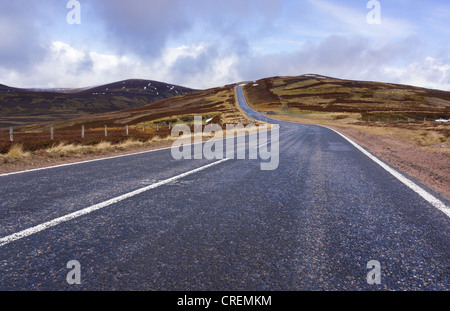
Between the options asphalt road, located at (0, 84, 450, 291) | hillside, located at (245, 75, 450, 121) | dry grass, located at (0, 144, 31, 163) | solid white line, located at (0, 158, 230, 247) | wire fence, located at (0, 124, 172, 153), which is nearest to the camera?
asphalt road, located at (0, 84, 450, 291)

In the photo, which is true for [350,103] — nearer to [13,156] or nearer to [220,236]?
[13,156]

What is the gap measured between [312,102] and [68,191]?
82.8 m

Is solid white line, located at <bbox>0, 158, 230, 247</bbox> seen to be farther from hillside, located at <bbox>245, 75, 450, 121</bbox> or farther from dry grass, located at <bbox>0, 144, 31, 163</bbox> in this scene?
hillside, located at <bbox>245, 75, 450, 121</bbox>

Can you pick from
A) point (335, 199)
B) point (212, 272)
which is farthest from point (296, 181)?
point (212, 272)

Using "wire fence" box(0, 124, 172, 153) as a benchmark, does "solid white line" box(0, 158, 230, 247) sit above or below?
below

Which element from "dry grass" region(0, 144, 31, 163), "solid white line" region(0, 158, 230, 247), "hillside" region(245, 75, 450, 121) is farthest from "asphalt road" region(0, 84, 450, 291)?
"hillside" region(245, 75, 450, 121)

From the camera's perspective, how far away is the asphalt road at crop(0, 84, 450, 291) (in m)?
2.06

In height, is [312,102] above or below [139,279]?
above

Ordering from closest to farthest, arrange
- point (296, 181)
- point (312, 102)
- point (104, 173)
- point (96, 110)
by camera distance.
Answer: point (296, 181) → point (104, 173) → point (312, 102) → point (96, 110)

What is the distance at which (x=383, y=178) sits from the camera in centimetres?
576

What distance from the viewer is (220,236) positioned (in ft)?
9.24

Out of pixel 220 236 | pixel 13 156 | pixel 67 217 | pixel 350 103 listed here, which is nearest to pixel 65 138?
pixel 13 156
